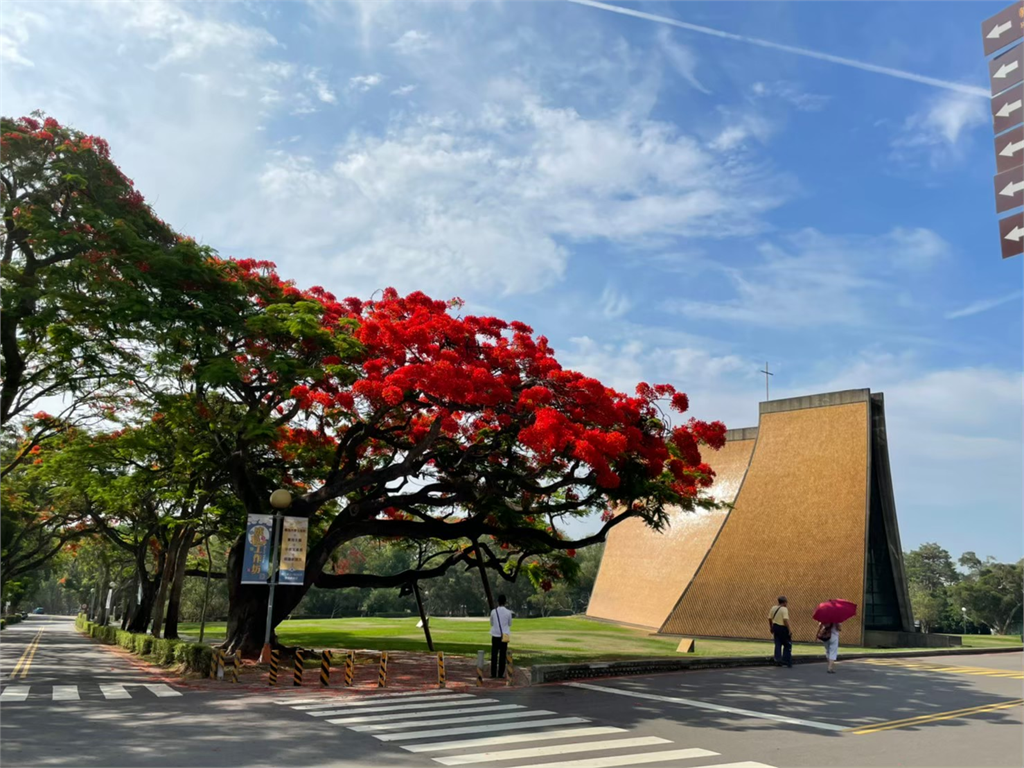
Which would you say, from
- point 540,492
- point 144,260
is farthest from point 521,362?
point 144,260

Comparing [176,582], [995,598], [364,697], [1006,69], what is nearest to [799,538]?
[364,697]

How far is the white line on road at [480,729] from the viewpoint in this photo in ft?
32.8

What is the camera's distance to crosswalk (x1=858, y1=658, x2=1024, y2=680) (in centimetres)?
1946

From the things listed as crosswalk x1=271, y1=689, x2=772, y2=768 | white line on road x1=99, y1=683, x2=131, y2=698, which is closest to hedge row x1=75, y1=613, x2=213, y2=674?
white line on road x1=99, y1=683, x2=131, y2=698

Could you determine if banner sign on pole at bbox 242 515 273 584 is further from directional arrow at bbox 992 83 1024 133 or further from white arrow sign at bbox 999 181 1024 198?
directional arrow at bbox 992 83 1024 133

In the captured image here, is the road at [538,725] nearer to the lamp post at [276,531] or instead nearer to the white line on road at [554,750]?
the white line on road at [554,750]

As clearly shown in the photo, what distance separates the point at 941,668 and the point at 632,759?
16.5m

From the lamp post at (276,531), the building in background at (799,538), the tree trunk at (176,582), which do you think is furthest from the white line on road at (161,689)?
the building in background at (799,538)

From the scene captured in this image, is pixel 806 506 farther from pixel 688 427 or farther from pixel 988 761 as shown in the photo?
pixel 988 761

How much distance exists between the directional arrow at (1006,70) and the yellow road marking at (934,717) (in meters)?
8.80

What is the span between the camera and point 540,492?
19.5 metres

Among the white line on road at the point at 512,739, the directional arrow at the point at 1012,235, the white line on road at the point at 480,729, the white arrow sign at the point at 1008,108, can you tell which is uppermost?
the white arrow sign at the point at 1008,108

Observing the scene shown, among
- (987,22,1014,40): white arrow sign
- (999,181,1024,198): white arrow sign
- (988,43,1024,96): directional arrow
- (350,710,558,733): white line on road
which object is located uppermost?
(987,22,1014,40): white arrow sign

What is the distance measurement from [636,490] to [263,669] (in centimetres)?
981
